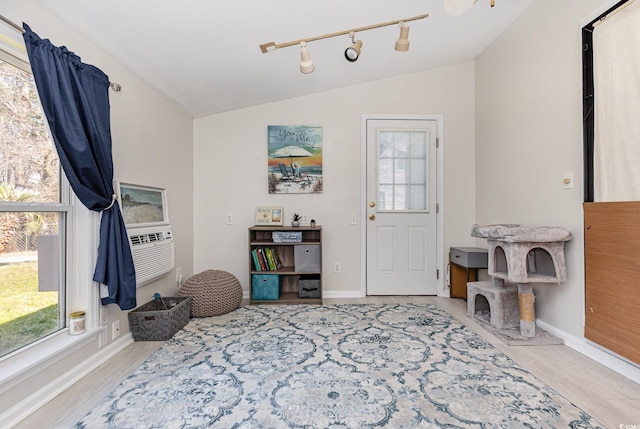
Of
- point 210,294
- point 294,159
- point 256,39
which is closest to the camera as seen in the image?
point 256,39

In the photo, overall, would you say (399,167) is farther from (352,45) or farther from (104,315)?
(104,315)

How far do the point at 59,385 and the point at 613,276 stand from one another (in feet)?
10.6

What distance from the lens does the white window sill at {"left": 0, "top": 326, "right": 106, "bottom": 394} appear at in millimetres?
1342

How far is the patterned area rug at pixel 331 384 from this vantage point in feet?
4.42

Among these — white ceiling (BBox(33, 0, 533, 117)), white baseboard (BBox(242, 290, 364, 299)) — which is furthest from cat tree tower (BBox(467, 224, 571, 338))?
white ceiling (BBox(33, 0, 533, 117))

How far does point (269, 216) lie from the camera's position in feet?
10.7

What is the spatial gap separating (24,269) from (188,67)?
5.73 ft

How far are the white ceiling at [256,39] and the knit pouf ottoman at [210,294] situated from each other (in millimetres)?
1746

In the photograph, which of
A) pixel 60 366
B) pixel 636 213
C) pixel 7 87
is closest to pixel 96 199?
pixel 7 87

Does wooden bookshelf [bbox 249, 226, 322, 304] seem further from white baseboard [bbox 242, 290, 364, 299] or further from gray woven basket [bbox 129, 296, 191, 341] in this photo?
gray woven basket [bbox 129, 296, 191, 341]

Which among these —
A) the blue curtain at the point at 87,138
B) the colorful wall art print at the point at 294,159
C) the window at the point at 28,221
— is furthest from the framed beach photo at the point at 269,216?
the window at the point at 28,221

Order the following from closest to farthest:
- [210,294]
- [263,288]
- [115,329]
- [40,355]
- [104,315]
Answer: [40,355]
[104,315]
[115,329]
[210,294]
[263,288]

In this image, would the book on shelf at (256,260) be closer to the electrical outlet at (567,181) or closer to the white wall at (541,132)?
the white wall at (541,132)

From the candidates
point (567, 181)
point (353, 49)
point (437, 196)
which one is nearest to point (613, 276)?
point (567, 181)
